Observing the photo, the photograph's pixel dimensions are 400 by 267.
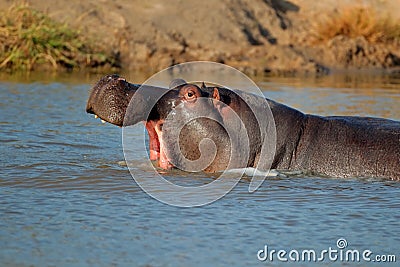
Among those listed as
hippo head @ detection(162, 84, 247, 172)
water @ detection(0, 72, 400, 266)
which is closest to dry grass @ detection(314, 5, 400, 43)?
water @ detection(0, 72, 400, 266)

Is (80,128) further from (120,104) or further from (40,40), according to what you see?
(40,40)

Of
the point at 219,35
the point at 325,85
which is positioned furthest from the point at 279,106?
the point at 219,35

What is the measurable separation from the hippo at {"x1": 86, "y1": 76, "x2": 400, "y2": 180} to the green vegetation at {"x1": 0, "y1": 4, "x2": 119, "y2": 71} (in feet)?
25.3

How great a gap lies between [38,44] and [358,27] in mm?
6406

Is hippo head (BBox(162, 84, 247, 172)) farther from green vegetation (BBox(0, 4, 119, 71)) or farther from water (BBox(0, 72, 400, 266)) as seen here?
green vegetation (BBox(0, 4, 119, 71))

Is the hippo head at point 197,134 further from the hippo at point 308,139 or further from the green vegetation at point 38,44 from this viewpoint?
the green vegetation at point 38,44

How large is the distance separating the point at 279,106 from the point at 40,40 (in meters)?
7.88

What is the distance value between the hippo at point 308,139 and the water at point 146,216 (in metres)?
0.14

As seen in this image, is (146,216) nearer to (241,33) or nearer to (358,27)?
(241,33)

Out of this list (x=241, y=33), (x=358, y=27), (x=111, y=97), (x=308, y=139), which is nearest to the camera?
(x=111, y=97)

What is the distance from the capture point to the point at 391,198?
524 cm

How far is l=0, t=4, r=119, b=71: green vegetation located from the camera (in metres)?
13.0

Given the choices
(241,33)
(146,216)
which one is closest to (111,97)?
(146,216)

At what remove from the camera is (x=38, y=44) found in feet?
43.3
